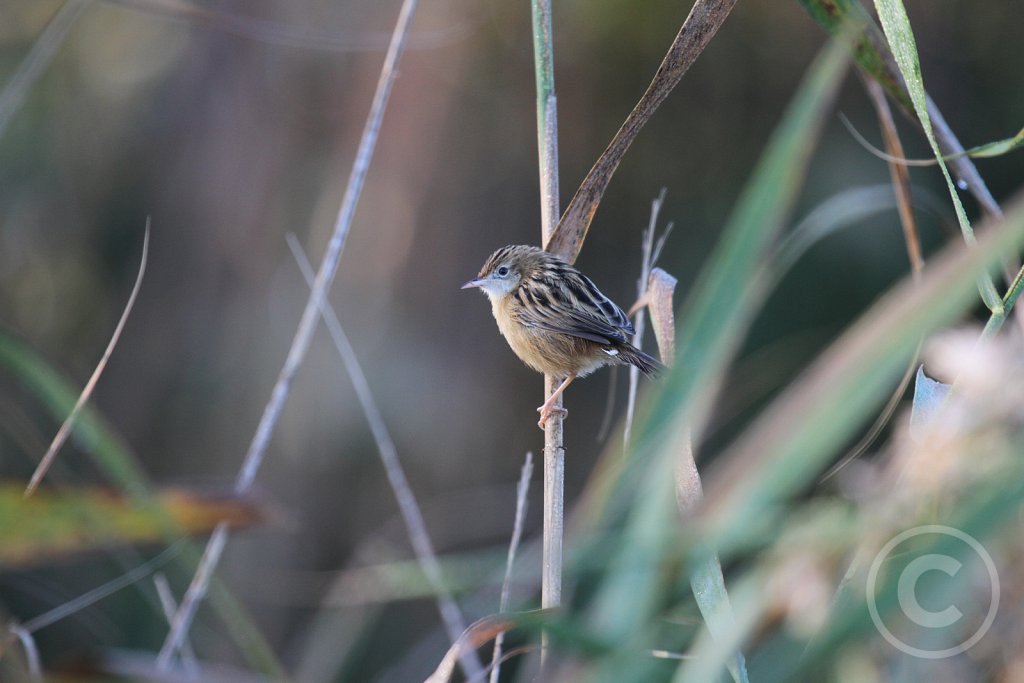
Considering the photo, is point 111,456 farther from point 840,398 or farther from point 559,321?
point 559,321

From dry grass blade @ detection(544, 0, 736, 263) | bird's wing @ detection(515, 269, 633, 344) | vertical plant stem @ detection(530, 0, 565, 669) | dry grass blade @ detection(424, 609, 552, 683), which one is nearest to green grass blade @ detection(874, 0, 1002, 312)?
dry grass blade @ detection(544, 0, 736, 263)

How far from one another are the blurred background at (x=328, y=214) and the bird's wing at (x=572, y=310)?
590 cm

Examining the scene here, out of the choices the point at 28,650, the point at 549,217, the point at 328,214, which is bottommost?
the point at 28,650

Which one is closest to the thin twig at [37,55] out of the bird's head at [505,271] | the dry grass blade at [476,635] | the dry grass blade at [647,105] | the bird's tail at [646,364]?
the dry grass blade at [647,105]

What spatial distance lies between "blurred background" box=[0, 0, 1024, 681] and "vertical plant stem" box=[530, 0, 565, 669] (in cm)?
770

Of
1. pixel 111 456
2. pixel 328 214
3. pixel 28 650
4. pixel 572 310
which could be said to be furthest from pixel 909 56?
pixel 328 214

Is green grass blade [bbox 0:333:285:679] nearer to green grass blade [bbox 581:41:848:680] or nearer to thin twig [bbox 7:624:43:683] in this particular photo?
thin twig [bbox 7:624:43:683]

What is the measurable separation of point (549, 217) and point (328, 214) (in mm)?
7920

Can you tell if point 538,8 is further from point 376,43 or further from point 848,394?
point 848,394

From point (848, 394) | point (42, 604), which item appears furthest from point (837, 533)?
point (42, 604)

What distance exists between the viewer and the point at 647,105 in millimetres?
2752

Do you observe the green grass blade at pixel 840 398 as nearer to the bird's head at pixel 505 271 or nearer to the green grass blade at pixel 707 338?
the green grass blade at pixel 707 338

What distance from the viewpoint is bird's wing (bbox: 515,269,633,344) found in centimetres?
474

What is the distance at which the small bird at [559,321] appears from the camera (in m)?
4.74
